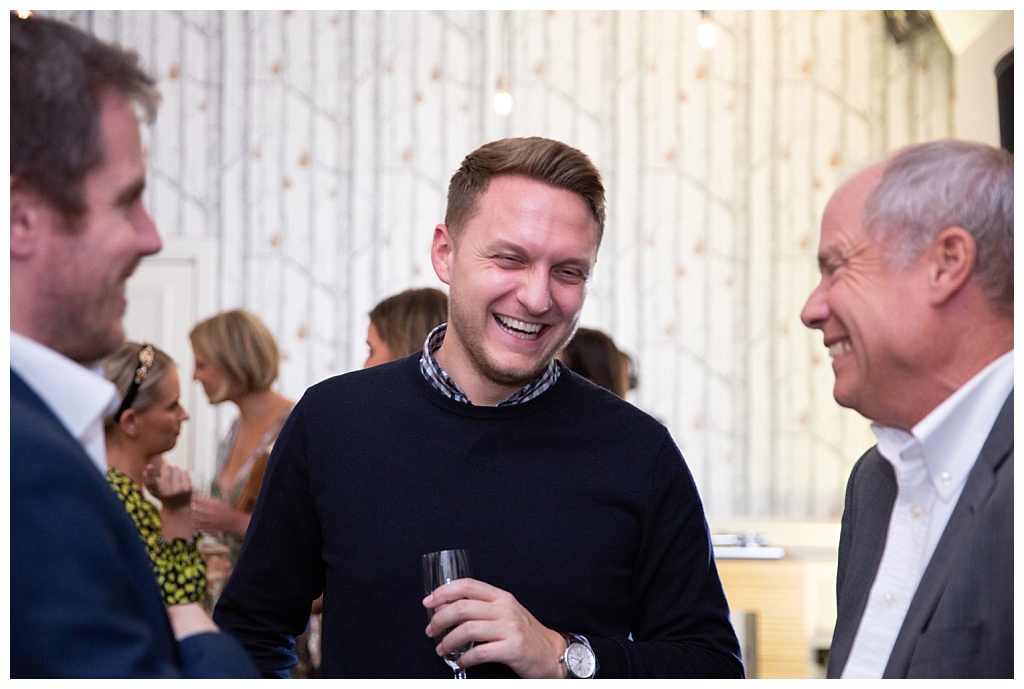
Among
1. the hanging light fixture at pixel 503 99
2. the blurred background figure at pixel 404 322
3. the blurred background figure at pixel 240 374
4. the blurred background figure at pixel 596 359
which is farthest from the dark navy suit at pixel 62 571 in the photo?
the hanging light fixture at pixel 503 99

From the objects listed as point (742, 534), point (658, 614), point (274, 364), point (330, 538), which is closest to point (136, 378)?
point (330, 538)

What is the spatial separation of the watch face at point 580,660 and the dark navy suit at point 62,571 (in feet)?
2.02

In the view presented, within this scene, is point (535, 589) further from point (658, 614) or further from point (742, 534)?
point (742, 534)

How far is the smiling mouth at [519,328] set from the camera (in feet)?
4.69

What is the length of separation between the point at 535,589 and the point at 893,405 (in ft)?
1.80

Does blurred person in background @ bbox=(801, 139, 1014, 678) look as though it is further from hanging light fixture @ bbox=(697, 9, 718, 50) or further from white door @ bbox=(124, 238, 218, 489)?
white door @ bbox=(124, 238, 218, 489)

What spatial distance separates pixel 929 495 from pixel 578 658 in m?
0.48

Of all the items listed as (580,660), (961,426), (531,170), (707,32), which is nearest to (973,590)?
(961,426)

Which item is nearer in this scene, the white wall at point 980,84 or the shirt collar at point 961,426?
the shirt collar at point 961,426

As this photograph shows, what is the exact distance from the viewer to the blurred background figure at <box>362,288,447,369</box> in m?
2.42

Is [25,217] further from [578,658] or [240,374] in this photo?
[240,374]

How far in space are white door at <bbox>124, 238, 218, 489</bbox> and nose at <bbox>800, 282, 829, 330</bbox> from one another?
4320 millimetres

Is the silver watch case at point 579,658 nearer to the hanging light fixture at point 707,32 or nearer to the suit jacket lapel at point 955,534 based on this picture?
the suit jacket lapel at point 955,534

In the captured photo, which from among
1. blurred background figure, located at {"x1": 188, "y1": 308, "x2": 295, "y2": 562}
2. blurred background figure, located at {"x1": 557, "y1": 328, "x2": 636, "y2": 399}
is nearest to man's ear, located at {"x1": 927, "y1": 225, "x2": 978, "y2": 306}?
blurred background figure, located at {"x1": 557, "y1": 328, "x2": 636, "y2": 399}
